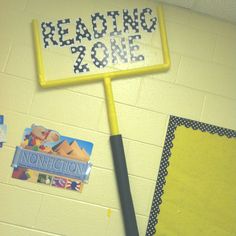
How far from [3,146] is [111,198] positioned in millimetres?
460

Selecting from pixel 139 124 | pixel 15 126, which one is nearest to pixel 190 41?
pixel 139 124

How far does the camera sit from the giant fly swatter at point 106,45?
1.17m

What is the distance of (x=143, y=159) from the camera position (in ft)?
3.84

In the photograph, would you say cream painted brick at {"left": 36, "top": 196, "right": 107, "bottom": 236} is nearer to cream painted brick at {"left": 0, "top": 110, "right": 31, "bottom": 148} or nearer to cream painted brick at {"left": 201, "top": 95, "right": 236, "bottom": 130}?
cream painted brick at {"left": 0, "top": 110, "right": 31, "bottom": 148}

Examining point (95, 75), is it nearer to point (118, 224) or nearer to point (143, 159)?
point (143, 159)

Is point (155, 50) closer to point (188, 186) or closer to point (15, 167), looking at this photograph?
point (188, 186)

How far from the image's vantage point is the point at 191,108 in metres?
1.23

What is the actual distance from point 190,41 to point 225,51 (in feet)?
0.53

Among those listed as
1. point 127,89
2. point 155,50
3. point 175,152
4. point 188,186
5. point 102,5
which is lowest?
point 188,186

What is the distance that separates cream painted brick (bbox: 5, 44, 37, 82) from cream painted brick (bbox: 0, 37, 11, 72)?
2 centimetres

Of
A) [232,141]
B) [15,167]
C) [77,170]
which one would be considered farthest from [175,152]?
[15,167]

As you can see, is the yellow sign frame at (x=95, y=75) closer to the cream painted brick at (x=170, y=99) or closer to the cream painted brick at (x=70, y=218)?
the cream painted brick at (x=170, y=99)

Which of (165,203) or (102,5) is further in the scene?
(102,5)

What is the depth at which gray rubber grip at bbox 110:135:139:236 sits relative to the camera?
107 centimetres
